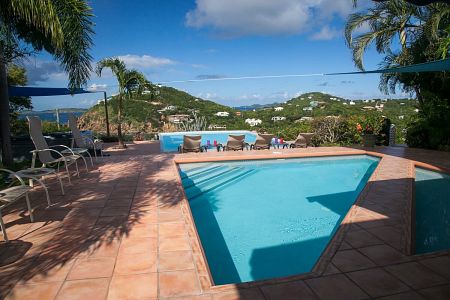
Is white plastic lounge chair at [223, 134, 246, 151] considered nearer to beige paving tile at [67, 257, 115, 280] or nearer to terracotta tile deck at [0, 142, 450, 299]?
terracotta tile deck at [0, 142, 450, 299]

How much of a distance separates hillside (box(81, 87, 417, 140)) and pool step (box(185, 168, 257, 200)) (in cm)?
715

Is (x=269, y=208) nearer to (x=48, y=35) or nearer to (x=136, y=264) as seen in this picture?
(x=136, y=264)

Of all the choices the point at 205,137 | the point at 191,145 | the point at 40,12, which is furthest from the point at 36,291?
the point at 205,137

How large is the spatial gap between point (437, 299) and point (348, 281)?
652mm

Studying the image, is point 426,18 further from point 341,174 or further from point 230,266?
point 230,266

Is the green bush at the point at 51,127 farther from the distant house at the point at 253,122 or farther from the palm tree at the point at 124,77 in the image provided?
the distant house at the point at 253,122

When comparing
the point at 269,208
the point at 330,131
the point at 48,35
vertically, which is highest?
the point at 48,35

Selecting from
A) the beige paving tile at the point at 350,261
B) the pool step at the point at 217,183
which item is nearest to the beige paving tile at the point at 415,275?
the beige paving tile at the point at 350,261

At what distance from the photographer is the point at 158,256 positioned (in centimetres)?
302


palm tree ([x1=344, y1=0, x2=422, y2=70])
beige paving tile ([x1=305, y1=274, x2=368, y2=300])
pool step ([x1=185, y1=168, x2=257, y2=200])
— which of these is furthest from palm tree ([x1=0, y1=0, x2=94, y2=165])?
palm tree ([x1=344, y1=0, x2=422, y2=70])

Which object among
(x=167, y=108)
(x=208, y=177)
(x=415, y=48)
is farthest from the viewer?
(x=167, y=108)

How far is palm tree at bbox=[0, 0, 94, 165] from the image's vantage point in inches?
207

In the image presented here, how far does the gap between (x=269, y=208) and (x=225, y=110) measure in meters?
19.5

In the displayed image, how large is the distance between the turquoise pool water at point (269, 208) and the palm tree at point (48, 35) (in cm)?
393
